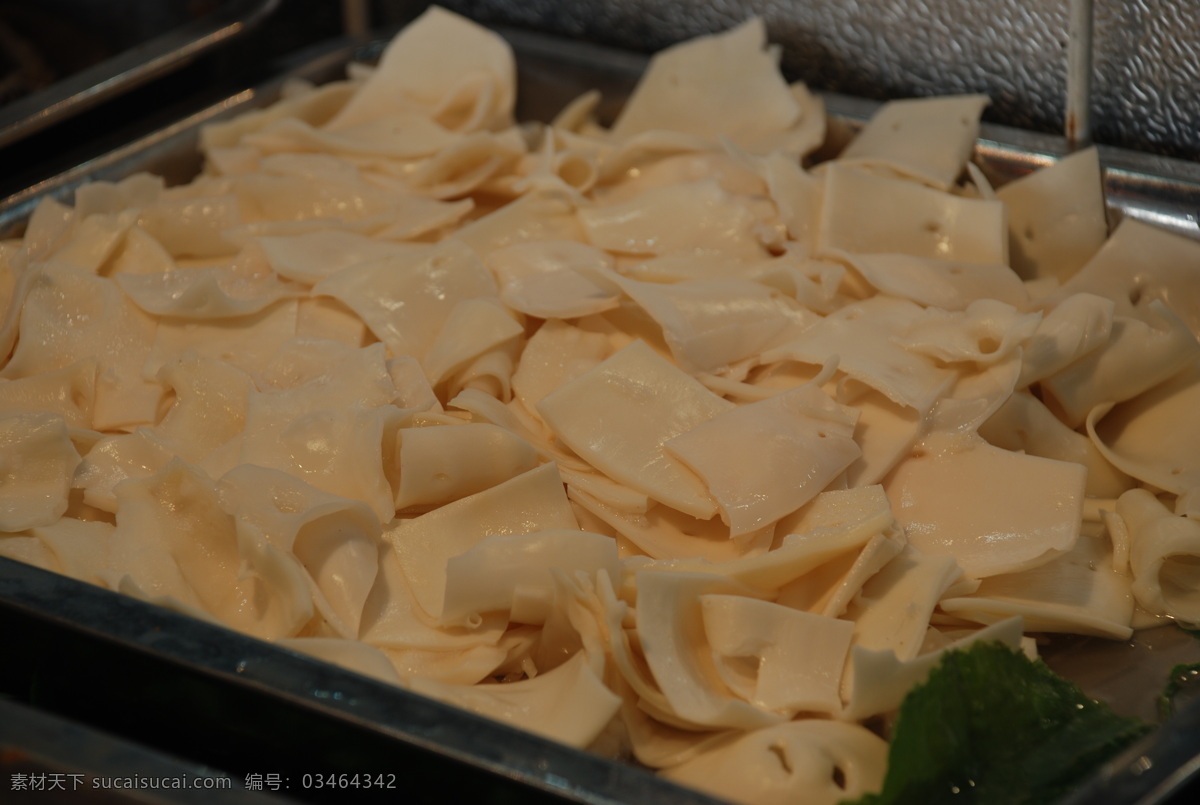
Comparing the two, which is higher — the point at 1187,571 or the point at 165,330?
the point at 165,330

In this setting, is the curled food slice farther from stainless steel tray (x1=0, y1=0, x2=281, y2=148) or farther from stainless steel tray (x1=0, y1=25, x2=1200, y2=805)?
stainless steel tray (x1=0, y1=0, x2=281, y2=148)

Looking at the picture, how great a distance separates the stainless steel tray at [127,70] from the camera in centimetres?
192

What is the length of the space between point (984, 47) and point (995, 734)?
1.30m

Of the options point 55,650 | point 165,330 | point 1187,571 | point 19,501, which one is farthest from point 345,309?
point 1187,571

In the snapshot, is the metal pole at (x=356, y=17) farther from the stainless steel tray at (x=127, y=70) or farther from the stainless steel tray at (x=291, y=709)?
the stainless steel tray at (x=291, y=709)

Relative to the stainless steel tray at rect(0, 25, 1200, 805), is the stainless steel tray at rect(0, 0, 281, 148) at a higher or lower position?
higher

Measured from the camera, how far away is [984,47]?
1886 mm

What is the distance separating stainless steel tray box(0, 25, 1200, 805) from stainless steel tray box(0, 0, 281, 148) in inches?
43.7

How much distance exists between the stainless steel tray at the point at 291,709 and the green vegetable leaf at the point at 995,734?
0.14 metres

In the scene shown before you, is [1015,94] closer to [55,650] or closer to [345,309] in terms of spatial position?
[345,309]

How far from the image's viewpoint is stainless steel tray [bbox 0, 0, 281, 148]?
1924mm

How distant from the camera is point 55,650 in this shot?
42.4 inches

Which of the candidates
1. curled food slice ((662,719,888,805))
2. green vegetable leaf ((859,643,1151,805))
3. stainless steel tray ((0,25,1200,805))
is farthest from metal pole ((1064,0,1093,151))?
curled food slice ((662,719,888,805))

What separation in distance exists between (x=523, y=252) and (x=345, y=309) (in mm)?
280
